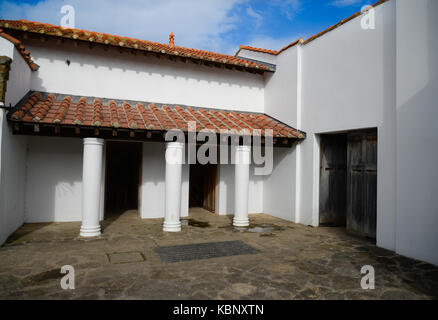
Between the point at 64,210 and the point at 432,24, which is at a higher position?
the point at 432,24

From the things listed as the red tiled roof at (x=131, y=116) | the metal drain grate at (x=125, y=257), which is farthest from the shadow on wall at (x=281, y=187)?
the metal drain grate at (x=125, y=257)

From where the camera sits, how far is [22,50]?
7.28 metres

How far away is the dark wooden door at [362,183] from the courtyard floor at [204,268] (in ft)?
1.52

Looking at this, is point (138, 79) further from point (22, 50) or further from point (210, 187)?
point (210, 187)

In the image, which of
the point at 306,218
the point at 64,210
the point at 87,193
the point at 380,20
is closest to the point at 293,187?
the point at 306,218

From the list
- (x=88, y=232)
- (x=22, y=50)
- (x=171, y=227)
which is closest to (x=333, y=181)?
(x=171, y=227)

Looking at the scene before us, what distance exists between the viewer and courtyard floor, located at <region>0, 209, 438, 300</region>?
4.32 meters

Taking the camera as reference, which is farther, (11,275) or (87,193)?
(87,193)

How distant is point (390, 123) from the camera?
663cm

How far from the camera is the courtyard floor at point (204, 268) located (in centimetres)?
432

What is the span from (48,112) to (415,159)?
8.48 metres

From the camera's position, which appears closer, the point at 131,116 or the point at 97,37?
the point at 131,116

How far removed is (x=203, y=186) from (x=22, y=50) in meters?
8.45
